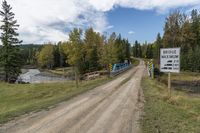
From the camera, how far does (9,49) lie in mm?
Answer: 30531

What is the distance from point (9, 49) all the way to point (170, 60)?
85.2 ft

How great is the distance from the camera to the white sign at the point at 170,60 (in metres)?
11.2

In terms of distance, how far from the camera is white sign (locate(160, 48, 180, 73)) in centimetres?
1125

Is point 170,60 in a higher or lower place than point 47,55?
lower

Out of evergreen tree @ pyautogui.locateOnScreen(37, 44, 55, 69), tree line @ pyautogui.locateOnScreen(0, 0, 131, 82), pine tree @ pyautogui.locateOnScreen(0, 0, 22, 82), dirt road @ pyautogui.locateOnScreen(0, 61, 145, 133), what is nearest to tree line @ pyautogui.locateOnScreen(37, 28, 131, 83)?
tree line @ pyautogui.locateOnScreen(0, 0, 131, 82)

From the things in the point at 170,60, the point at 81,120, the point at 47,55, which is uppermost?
the point at 47,55

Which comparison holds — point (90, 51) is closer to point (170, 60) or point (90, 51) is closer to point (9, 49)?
point (9, 49)

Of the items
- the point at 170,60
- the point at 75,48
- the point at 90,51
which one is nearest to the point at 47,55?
the point at 75,48

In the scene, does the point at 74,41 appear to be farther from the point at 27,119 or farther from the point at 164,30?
the point at 27,119

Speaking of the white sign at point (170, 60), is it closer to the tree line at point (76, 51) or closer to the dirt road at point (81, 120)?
the dirt road at point (81, 120)

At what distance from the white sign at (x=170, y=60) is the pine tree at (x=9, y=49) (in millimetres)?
24517

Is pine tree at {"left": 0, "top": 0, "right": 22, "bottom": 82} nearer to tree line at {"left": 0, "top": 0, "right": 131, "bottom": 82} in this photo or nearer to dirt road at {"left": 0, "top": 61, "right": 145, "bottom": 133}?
tree line at {"left": 0, "top": 0, "right": 131, "bottom": 82}

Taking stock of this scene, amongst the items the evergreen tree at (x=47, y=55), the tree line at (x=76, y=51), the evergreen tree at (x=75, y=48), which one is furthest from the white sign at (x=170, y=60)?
the evergreen tree at (x=47, y=55)

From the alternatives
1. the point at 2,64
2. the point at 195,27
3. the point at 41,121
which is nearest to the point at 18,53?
the point at 2,64
